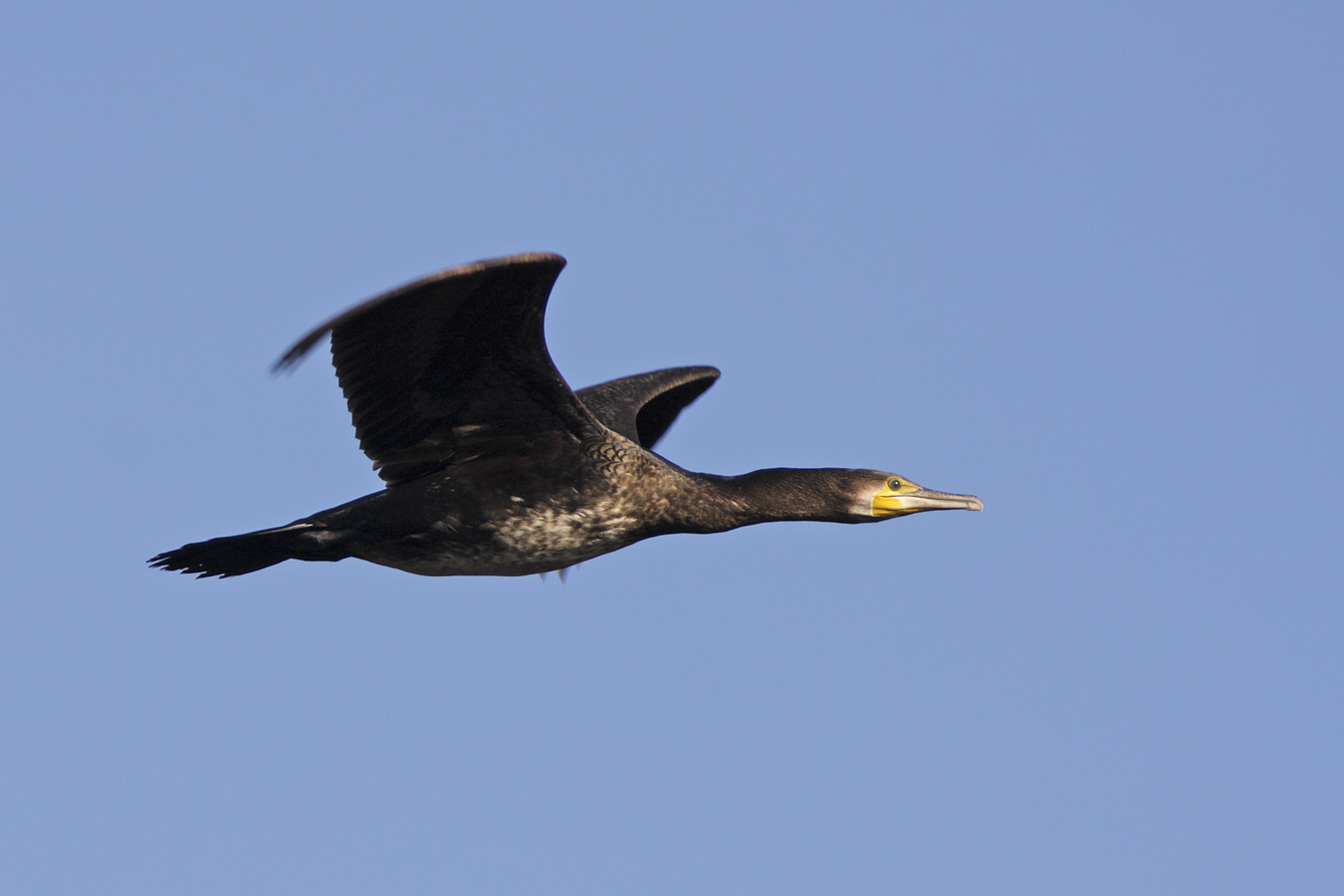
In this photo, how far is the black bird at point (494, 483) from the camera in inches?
336

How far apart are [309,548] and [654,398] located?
3595 millimetres

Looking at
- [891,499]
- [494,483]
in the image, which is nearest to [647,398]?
[891,499]

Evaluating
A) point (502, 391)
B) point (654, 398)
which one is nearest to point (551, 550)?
point (502, 391)

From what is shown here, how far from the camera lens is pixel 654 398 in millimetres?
12164

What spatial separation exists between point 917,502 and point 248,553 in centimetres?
371

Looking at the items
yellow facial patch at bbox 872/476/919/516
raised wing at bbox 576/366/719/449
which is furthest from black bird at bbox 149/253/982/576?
raised wing at bbox 576/366/719/449

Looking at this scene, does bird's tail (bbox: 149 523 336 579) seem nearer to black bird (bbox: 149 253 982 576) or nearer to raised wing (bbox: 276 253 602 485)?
black bird (bbox: 149 253 982 576)

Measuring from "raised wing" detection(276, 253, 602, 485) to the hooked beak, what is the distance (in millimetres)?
1701

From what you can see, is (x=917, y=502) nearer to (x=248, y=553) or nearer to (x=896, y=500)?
(x=896, y=500)

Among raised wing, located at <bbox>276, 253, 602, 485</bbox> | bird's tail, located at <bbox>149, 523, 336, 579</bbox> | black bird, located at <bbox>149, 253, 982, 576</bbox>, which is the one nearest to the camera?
raised wing, located at <bbox>276, 253, 602, 485</bbox>

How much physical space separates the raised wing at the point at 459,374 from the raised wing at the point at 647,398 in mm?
1817

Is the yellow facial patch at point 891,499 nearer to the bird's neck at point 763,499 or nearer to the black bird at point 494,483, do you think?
the black bird at point 494,483

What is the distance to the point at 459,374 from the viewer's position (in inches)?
340

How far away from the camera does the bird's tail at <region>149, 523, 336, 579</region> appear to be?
9.02m
